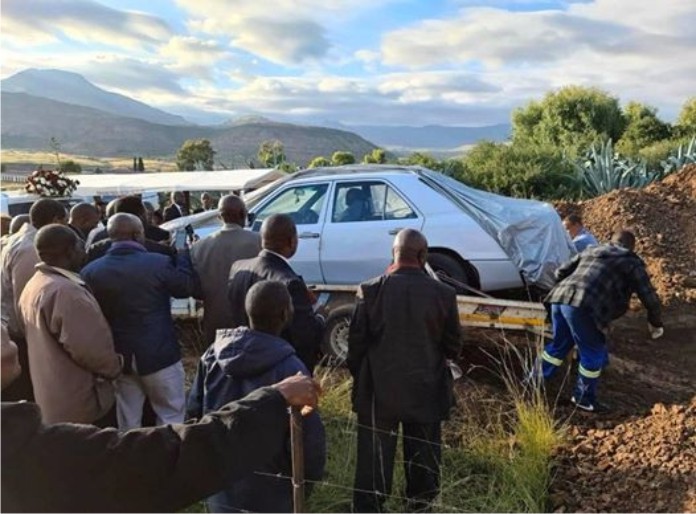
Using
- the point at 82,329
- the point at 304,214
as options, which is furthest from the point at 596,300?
the point at 82,329

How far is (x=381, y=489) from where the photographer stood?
4.00 m

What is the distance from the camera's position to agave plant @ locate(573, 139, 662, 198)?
54.5ft

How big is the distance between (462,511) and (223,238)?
2.35m

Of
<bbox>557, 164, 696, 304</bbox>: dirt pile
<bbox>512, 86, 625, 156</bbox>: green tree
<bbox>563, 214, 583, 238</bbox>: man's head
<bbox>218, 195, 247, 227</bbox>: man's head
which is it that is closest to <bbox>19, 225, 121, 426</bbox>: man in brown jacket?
<bbox>218, 195, 247, 227</bbox>: man's head

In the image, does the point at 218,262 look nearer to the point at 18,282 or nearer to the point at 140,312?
the point at 140,312

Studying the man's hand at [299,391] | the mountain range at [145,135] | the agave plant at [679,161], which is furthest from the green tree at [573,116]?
the mountain range at [145,135]

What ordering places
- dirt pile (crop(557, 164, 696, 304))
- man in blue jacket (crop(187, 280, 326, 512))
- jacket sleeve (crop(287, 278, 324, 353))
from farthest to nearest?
1. dirt pile (crop(557, 164, 696, 304))
2. jacket sleeve (crop(287, 278, 324, 353))
3. man in blue jacket (crop(187, 280, 326, 512))

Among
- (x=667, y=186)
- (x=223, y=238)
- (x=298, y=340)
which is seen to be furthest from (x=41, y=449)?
(x=667, y=186)

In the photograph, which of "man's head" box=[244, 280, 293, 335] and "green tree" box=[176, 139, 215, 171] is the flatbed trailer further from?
"green tree" box=[176, 139, 215, 171]

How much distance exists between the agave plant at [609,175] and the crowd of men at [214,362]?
468 inches

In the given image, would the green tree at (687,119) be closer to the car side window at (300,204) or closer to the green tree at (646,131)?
the green tree at (646,131)

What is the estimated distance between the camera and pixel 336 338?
645cm

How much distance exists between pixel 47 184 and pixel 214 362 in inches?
713

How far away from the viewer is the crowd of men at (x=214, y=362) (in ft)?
5.85
